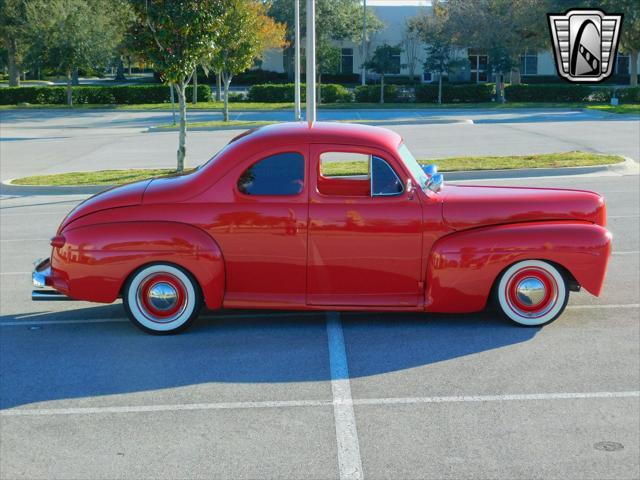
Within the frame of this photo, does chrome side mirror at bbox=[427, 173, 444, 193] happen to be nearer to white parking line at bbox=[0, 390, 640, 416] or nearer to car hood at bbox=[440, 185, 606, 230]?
car hood at bbox=[440, 185, 606, 230]

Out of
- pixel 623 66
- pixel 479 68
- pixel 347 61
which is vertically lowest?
pixel 479 68

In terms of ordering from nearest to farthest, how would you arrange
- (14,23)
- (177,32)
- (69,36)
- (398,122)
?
(177,32)
(398,122)
(69,36)
(14,23)

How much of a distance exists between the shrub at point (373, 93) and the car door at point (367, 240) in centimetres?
4348

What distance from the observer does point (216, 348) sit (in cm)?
764

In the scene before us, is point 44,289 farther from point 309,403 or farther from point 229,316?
point 309,403

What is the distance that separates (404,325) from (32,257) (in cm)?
561

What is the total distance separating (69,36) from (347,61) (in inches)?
1103

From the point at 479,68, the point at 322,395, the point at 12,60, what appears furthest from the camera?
the point at 479,68

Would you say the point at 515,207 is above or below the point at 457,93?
below

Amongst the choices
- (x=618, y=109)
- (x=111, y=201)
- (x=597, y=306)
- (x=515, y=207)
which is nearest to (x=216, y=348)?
(x=111, y=201)

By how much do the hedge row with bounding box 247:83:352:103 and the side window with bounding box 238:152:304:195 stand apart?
144 ft

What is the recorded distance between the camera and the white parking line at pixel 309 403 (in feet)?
20.6

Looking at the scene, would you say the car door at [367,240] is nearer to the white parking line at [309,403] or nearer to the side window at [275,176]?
the side window at [275,176]

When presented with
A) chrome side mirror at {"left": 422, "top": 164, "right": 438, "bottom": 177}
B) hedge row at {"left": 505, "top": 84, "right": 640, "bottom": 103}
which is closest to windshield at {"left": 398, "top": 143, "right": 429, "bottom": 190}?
chrome side mirror at {"left": 422, "top": 164, "right": 438, "bottom": 177}
